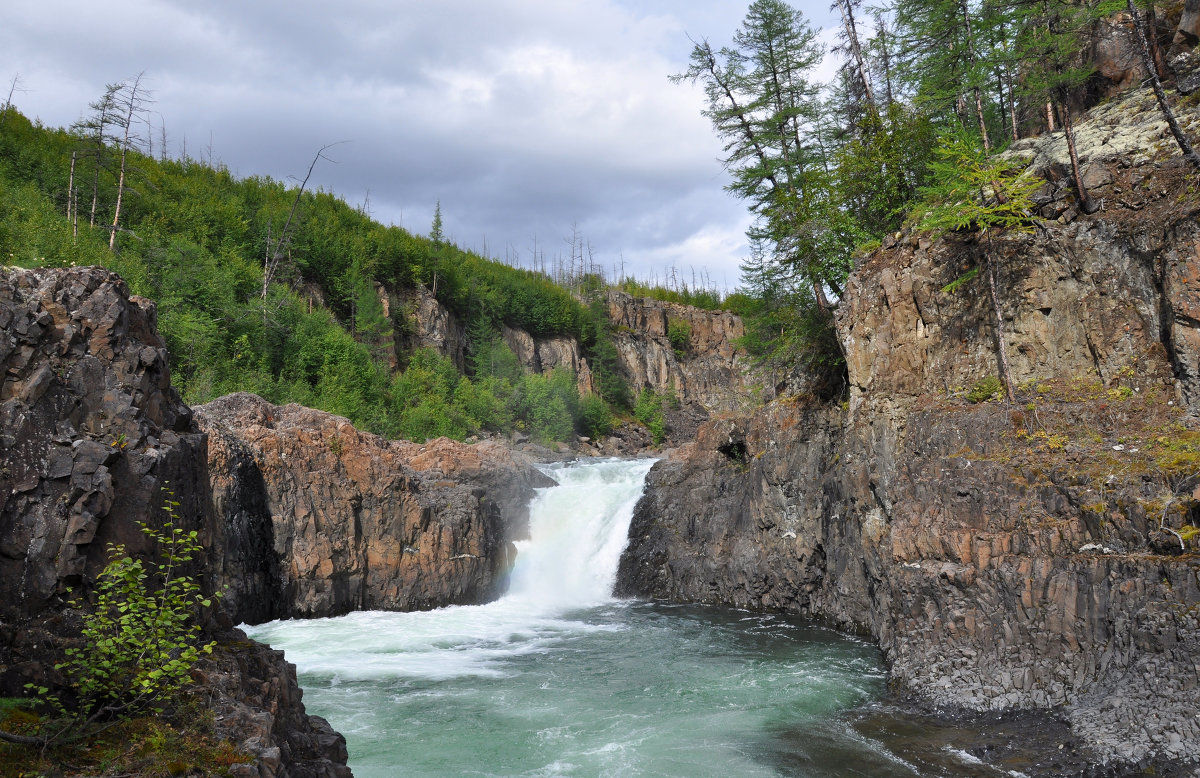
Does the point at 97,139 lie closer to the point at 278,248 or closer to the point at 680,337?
the point at 278,248

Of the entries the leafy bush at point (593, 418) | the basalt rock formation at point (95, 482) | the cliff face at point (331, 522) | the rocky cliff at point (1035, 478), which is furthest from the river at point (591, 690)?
the leafy bush at point (593, 418)

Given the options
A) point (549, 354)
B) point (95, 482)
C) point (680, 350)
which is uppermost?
point (680, 350)

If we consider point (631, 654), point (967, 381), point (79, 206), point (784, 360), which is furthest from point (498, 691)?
point (79, 206)

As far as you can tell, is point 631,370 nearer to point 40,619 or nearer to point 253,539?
point 253,539

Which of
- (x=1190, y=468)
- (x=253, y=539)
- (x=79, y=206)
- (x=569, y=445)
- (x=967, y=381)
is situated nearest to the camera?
(x=1190, y=468)

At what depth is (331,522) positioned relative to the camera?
72.6 ft

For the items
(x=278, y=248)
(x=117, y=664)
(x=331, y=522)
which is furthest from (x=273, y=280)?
(x=117, y=664)

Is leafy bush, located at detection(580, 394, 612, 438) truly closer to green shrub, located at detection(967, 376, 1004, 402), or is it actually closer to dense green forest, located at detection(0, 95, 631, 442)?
dense green forest, located at detection(0, 95, 631, 442)

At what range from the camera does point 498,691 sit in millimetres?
15492

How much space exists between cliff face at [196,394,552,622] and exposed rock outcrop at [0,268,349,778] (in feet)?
40.0

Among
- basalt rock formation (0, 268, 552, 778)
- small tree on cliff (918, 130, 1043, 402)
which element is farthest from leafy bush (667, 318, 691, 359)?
basalt rock formation (0, 268, 552, 778)

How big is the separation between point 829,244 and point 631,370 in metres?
55.8

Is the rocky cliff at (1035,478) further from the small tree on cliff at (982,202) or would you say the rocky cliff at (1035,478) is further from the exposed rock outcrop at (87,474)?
the exposed rock outcrop at (87,474)

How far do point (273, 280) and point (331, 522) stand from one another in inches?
1289
